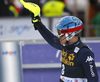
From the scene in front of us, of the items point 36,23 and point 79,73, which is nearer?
point 79,73

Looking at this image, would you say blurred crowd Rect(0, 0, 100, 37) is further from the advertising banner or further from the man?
the man

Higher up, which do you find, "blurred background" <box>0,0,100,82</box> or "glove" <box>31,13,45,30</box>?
"glove" <box>31,13,45,30</box>

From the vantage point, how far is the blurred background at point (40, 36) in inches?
192

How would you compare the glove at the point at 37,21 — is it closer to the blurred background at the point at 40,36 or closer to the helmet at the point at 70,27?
the helmet at the point at 70,27

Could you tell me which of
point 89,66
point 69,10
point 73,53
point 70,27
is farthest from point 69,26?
point 69,10

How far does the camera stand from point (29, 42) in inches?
195

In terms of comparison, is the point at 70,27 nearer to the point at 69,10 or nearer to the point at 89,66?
the point at 89,66

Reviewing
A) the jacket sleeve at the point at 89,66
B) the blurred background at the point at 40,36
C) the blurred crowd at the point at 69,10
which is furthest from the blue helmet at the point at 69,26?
the blurred crowd at the point at 69,10

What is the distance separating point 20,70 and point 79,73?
1.50 m

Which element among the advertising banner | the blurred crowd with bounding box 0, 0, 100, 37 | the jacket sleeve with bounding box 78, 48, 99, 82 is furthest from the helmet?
the blurred crowd with bounding box 0, 0, 100, 37

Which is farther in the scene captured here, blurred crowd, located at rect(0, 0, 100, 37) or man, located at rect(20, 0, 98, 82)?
blurred crowd, located at rect(0, 0, 100, 37)

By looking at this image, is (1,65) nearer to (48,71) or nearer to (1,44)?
(1,44)

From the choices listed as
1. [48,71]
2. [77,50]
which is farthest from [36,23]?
[48,71]

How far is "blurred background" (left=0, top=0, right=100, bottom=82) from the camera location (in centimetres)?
489
